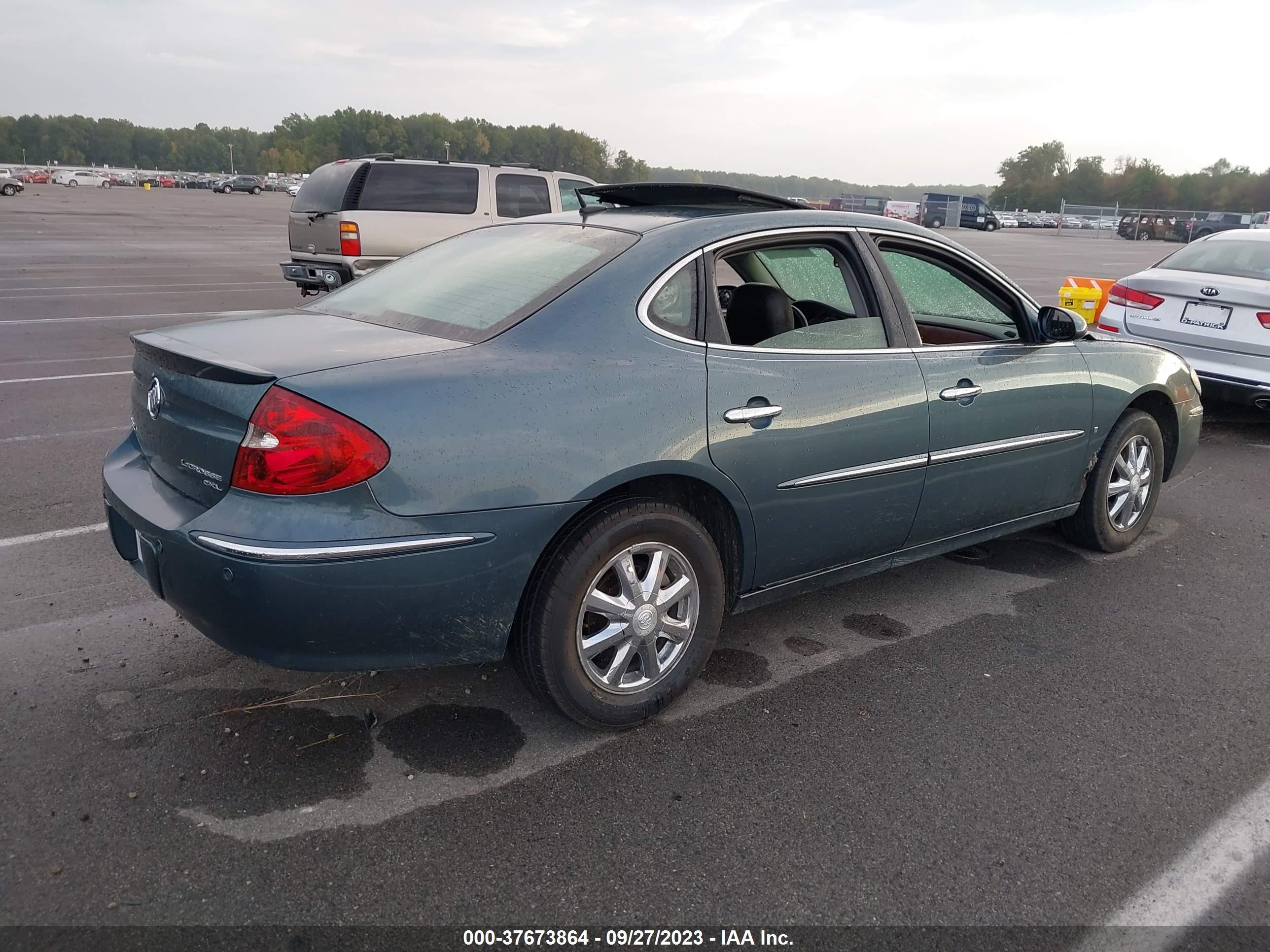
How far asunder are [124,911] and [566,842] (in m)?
1.03

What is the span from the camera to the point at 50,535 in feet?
14.7

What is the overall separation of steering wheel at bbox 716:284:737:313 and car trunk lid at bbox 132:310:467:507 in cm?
140

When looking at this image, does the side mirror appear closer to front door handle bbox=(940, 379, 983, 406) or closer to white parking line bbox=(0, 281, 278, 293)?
front door handle bbox=(940, 379, 983, 406)

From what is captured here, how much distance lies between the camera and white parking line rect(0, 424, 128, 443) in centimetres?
608

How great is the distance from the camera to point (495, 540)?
264 centimetres

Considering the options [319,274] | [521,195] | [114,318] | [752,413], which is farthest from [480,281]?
→ [521,195]

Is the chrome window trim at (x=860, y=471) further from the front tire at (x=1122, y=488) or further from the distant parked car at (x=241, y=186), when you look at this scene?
the distant parked car at (x=241, y=186)

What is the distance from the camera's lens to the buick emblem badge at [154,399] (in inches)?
116

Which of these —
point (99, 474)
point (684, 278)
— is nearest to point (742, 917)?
point (684, 278)

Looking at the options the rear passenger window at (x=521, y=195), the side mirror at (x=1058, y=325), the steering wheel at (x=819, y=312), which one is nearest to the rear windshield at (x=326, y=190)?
the rear passenger window at (x=521, y=195)

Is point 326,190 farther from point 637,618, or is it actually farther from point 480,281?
point 637,618

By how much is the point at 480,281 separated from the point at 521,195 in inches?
425

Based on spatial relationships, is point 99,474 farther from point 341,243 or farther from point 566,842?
point 341,243

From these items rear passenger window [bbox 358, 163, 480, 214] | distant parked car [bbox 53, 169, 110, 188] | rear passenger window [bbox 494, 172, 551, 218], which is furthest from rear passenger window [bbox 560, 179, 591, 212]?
distant parked car [bbox 53, 169, 110, 188]
